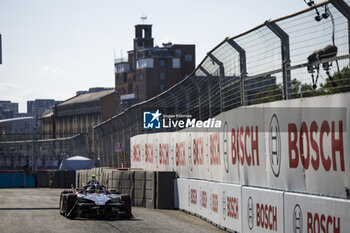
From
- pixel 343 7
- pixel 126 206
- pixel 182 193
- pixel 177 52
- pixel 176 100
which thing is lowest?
pixel 126 206

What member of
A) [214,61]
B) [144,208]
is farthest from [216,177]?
[144,208]

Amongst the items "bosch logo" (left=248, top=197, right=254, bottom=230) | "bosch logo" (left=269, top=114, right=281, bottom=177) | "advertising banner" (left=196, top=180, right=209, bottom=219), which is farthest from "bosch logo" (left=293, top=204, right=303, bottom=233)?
"advertising banner" (left=196, top=180, right=209, bottom=219)

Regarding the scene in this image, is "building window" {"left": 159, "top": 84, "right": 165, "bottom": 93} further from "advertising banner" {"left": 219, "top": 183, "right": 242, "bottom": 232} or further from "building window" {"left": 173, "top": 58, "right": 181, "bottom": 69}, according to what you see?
"advertising banner" {"left": 219, "top": 183, "right": 242, "bottom": 232}

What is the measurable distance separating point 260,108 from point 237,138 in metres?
1.52

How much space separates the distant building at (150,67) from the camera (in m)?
132

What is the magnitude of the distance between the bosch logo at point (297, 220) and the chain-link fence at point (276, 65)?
1.65 meters

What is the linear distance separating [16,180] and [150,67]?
8890cm

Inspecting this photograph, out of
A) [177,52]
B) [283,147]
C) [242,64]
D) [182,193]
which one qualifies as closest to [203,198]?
[182,193]

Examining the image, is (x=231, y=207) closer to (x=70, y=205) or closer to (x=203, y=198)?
(x=203, y=198)

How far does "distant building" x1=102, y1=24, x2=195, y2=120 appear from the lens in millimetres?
131625

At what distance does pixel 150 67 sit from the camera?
432 feet

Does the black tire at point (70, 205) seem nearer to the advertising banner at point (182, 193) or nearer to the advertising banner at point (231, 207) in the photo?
the advertising banner at point (182, 193)

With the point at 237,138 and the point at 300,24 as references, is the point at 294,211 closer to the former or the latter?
the point at 300,24

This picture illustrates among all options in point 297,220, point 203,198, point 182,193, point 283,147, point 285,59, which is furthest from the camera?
point 182,193
